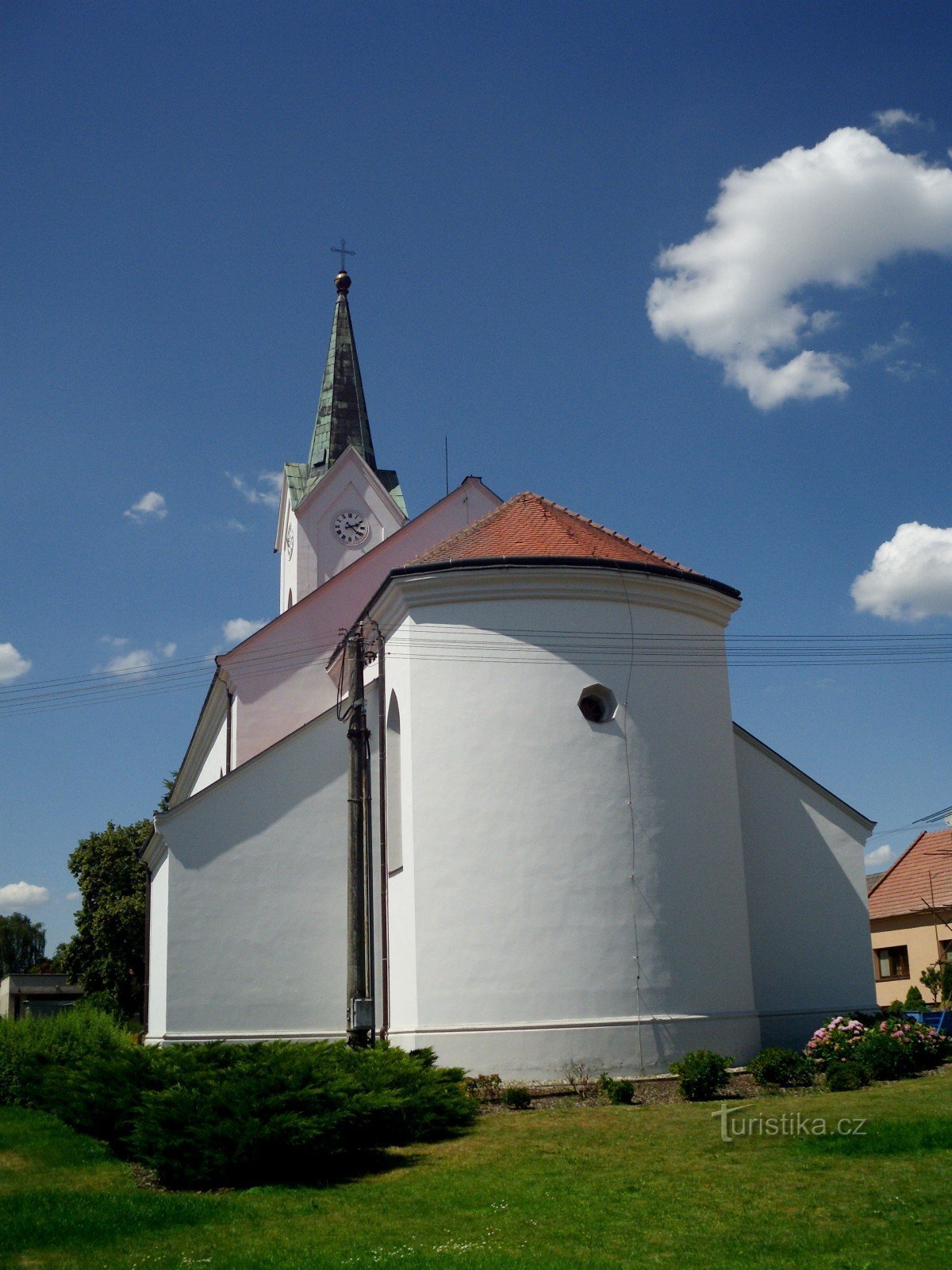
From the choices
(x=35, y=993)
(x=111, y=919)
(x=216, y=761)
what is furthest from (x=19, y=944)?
(x=216, y=761)

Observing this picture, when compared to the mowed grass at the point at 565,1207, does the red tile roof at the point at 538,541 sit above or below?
above

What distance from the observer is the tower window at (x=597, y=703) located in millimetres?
19547

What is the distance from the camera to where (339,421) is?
1400 inches

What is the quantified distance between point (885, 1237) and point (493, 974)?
31.0ft

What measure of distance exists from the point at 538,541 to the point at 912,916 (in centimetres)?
2473

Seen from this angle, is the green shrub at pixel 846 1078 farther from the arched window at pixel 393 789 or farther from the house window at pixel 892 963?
the house window at pixel 892 963

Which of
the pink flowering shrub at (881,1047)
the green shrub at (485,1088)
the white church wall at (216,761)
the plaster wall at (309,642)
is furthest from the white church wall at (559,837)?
the white church wall at (216,761)

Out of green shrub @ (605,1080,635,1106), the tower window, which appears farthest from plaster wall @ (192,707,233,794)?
green shrub @ (605,1080,635,1106)

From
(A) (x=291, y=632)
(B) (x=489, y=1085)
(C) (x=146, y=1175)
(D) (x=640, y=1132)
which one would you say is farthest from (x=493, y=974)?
(A) (x=291, y=632)

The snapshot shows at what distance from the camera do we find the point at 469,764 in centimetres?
1906

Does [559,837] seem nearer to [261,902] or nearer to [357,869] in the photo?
[357,869]

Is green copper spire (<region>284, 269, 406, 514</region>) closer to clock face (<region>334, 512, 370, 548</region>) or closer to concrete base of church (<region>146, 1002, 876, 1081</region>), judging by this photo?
clock face (<region>334, 512, 370, 548</region>)

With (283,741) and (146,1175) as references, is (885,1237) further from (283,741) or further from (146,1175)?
(283,741)

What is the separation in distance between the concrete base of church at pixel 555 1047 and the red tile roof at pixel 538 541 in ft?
24.5
